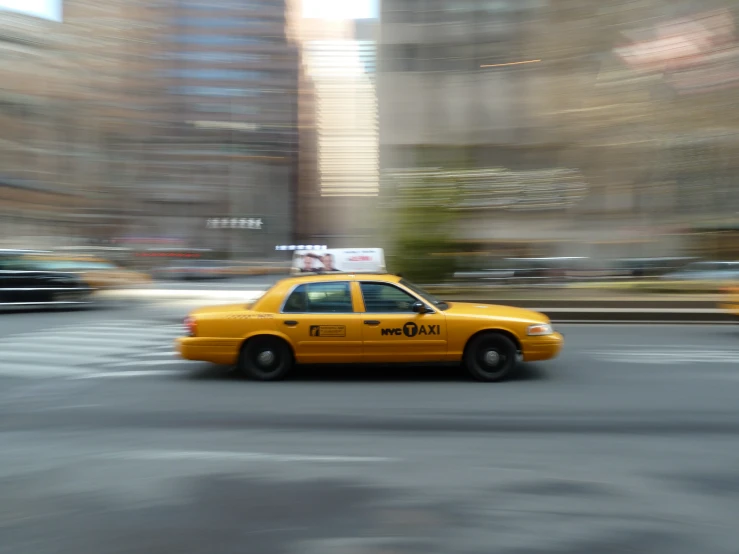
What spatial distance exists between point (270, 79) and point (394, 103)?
190 feet

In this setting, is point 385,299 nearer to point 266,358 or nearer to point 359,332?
point 359,332

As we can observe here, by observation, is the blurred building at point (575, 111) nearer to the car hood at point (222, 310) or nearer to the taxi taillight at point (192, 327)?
the car hood at point (222, 310)

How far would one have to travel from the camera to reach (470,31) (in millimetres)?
31844

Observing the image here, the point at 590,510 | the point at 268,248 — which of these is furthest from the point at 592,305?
the point at 268,248

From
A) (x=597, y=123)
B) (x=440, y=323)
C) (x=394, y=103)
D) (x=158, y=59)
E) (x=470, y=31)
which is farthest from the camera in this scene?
(x=158, y=59)

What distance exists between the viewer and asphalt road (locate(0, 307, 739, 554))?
3.61 meters

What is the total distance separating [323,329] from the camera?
24.4 feet

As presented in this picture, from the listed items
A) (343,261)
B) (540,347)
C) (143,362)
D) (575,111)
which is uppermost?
(575,111)

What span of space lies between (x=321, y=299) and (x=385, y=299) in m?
0.76

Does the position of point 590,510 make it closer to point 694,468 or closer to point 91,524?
point 694,468

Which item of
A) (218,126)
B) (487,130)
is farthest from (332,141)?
(487,130)

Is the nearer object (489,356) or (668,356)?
(489,356)

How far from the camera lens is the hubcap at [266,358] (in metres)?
7.53

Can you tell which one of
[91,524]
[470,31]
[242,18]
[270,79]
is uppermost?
[242,18]
